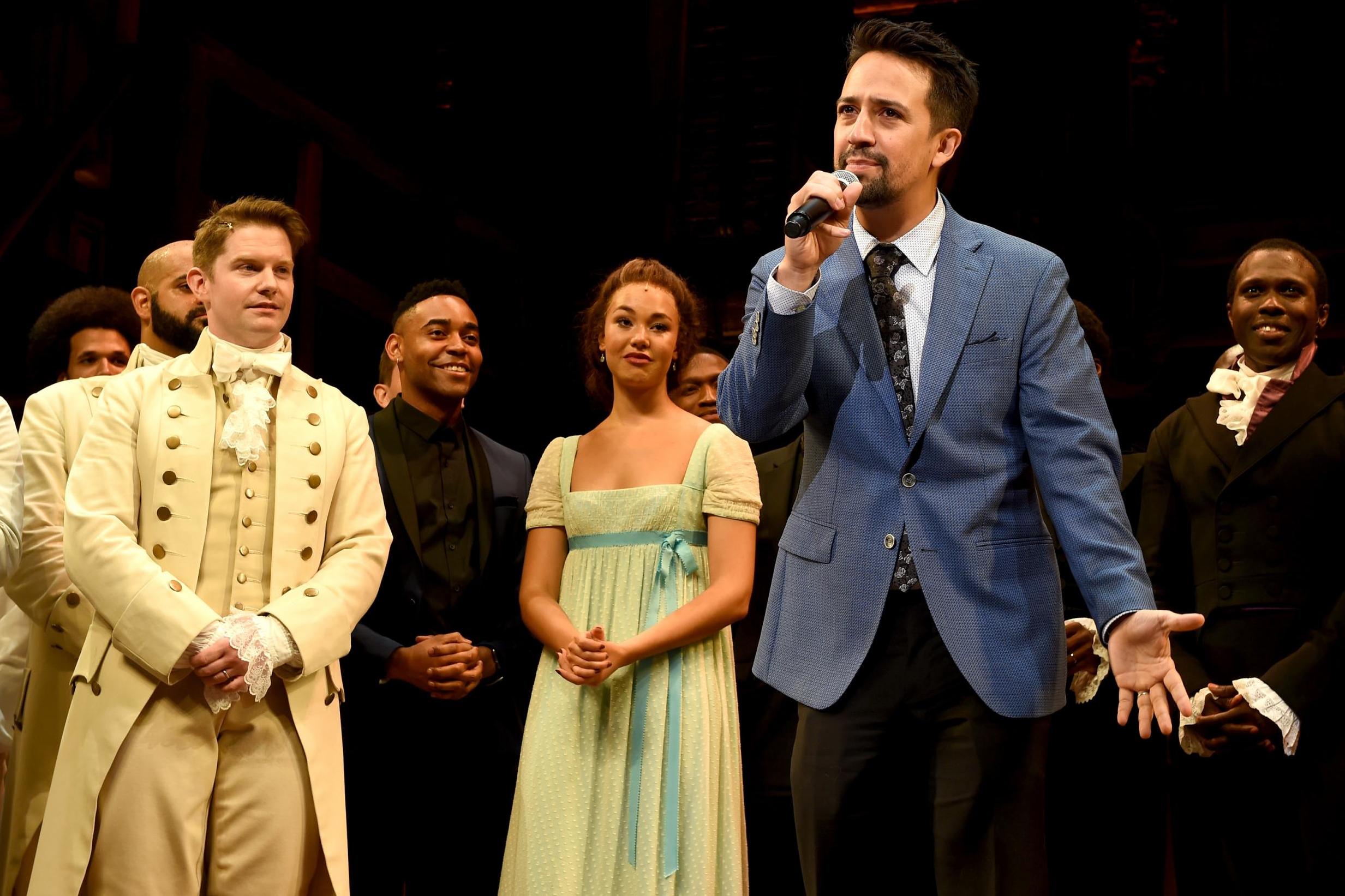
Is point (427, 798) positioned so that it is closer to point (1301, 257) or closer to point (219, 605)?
point (219, 605)

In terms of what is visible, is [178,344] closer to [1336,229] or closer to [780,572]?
[780,572]

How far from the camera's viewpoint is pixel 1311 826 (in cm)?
310

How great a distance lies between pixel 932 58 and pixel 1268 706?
5.78ft

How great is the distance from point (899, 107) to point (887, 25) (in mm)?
145

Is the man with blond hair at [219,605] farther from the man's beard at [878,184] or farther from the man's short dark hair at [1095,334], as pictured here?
the man's short dark hair at [1095,334]

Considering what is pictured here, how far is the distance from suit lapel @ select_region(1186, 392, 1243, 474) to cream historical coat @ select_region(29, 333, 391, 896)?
201cm

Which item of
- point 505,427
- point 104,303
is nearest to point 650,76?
point 505,427

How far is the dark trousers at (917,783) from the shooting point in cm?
190

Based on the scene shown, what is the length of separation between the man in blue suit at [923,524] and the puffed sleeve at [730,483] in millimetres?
1045

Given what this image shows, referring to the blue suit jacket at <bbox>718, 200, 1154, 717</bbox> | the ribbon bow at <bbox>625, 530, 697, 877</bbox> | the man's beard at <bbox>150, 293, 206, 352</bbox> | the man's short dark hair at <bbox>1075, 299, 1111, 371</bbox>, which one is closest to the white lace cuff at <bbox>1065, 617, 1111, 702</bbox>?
the blue suit jacket at <bbox>718, 200, 1154, 717</bbox>

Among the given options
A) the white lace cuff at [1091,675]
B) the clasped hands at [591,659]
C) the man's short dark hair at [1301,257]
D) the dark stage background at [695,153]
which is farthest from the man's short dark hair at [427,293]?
the man's short dark hair at [1301,257]

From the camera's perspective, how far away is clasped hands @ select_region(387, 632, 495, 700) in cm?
320

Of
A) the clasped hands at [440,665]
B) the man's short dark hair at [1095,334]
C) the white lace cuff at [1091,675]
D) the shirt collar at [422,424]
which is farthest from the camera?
the man's short dark hair at [1095,334]

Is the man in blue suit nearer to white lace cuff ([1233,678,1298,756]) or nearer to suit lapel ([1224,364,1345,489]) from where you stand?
white lace cuff ([1233,678,1298,756])
